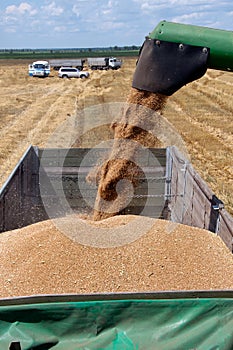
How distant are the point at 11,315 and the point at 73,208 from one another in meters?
→ 4.16

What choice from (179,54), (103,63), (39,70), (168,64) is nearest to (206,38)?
(179,54)

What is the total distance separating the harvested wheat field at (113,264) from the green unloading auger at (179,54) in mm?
1380

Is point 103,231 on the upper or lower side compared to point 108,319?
lower

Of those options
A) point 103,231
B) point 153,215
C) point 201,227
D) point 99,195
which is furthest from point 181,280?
point 153,215

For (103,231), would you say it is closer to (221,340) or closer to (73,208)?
(73,208)

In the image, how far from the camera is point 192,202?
5.43 meters

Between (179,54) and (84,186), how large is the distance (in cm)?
336

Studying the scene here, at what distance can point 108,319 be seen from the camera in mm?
2275

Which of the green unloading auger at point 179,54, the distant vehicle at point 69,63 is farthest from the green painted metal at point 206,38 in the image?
the distant vehicle at point 69,63

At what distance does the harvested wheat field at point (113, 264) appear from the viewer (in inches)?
143

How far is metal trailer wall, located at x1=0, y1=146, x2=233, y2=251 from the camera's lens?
5.48 metres

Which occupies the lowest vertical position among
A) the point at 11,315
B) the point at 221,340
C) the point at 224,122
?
the point at 224,122

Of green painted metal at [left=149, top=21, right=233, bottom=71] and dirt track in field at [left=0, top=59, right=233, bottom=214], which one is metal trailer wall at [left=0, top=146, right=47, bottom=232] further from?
dirt track in field at [left=0, top=59, right=233, bottom=214]

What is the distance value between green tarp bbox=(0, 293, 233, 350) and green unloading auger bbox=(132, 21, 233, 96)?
1.76m
